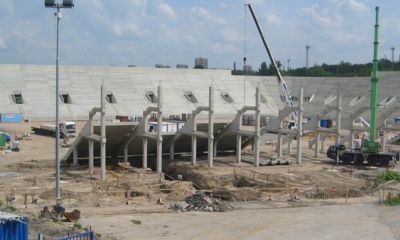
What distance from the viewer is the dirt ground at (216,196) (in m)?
23.3

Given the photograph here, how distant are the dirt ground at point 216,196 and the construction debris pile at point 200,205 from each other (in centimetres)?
56

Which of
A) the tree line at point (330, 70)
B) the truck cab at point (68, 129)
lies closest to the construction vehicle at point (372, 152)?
the truck cab at point (68, 129)

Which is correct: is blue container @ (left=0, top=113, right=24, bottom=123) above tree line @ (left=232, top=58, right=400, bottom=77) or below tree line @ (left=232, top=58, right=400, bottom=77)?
below

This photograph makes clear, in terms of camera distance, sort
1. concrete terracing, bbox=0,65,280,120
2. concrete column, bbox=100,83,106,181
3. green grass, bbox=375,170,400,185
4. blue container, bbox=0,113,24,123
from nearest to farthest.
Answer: concrete column, bbox=100,83,106,181 < green grass, bbox=375,170,400,185 < blue container, bbox=0,113,24,123 < concrete terracing, bbox=0,65,280,120

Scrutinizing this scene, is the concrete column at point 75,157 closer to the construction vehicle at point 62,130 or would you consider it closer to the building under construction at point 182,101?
the building under construction at point 182,101

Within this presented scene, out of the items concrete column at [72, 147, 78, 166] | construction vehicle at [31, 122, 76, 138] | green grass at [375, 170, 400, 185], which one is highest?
construction vehicle at [31, 122, 76, 138]

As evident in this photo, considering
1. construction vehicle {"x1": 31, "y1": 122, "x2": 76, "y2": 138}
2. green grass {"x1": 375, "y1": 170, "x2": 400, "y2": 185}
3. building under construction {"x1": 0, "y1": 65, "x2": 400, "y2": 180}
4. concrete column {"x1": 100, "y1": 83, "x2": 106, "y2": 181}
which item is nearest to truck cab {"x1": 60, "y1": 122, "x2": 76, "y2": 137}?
construction vehicle {"x1": 31, "y1": 122, "x2": 76, "y2": 138}

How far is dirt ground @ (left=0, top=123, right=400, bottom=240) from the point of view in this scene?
2330 centimetres

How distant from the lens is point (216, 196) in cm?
3400

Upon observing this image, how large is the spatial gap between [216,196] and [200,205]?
6153mm

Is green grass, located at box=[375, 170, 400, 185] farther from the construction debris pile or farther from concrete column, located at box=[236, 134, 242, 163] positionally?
the construction debris pile

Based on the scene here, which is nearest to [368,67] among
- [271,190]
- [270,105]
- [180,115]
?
[270,105]

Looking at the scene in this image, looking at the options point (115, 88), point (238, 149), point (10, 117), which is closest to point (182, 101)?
point (115, 88)

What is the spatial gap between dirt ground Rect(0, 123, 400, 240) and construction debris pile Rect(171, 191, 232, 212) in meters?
0.56
